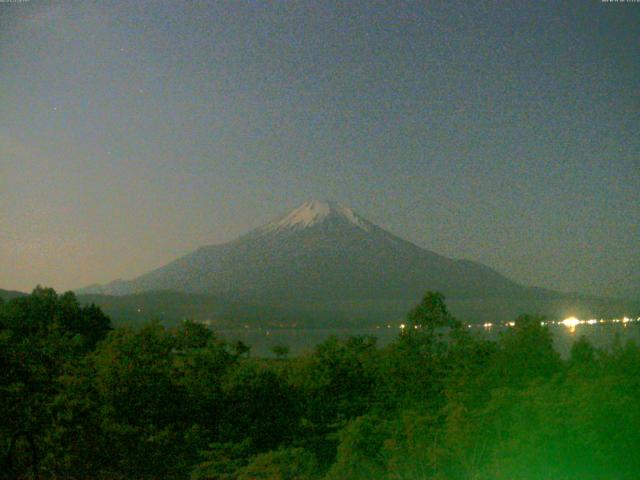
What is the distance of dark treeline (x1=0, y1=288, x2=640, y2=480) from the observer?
623 cm

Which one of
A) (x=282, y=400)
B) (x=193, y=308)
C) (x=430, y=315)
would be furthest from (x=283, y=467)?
(x=193, y=308)

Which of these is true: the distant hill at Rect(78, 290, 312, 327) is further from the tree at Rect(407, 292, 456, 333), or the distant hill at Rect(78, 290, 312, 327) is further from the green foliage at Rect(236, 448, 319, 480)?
the green foliage at Rect(236, 448, 319, 480)

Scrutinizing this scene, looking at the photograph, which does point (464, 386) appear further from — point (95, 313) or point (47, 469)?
point (95, 313)

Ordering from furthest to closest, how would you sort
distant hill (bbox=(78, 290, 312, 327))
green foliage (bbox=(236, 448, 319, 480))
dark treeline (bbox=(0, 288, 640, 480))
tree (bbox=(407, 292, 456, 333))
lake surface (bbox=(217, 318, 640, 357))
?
distant hill (bbox=(78, 290, 312, 327)), tree (bbox=(407, 292, 456, 333)), lake surface (bbox=(217, 318, 640, 357)), green foliage (bbox=(236, 448, 319, 480)), dark treeline (bbox=(0, 288, 640, 480))

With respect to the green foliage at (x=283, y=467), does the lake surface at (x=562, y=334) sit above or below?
above

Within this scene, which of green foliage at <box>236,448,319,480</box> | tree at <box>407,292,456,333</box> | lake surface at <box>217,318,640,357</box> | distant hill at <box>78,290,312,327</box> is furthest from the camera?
distant hill at <box>78,290,312,327</box>

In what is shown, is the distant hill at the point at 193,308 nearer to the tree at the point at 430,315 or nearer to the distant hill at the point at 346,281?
the distant hill at the point at 346,281

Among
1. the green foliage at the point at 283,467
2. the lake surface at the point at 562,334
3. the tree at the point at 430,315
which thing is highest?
the tree at the point at 430,315

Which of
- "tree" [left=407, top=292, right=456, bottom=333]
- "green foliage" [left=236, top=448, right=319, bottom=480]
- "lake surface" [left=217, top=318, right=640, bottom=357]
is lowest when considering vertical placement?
"green foliage" [left=236, top=448, right=319, bottom=480]

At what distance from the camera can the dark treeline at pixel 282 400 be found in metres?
6.23

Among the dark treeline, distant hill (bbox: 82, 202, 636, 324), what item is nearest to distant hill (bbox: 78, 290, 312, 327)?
distant hill (bbox: 82, 202, 636, 324)

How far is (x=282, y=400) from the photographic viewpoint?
31.4ft

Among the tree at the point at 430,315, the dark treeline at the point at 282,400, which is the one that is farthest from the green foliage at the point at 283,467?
the tree at the point at 430,315

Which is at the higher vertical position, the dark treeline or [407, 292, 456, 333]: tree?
[407, 292, 456, 333]: tree
